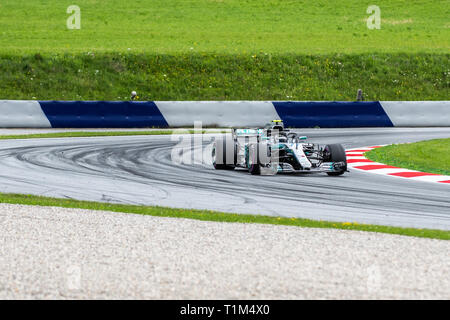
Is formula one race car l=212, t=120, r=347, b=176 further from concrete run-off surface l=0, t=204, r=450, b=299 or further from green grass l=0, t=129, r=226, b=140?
green grass l=0, t=129, r=226, b=140

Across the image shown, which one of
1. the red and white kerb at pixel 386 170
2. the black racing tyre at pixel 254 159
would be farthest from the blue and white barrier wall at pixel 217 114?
the black racing tyre at pixel 254 159

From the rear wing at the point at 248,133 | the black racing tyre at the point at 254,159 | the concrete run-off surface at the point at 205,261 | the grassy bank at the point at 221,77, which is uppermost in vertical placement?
the grassy bank at the point at 221,77

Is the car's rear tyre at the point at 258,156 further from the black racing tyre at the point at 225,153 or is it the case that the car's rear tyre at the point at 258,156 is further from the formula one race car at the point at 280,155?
the black racing tyre at the point at 225,153

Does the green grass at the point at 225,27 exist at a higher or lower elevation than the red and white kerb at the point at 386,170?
higher

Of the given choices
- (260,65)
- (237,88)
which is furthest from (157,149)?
(260,65)

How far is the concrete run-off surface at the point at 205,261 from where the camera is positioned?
613 cm

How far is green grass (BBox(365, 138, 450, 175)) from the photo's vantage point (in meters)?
14.7

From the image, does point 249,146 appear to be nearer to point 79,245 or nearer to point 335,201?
point 335,201

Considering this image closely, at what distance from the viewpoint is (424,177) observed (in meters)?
13.2

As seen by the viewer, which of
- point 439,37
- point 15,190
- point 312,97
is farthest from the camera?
point 439,37

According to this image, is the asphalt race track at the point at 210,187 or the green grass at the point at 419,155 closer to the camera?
the asphalt race track at the point at 210,187

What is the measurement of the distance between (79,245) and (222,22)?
3628cm

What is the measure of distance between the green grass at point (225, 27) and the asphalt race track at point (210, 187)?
16175 millimetres

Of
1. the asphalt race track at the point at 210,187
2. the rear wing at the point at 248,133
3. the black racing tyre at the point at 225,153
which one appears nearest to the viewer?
the asphalt race track at the point at 210,187
